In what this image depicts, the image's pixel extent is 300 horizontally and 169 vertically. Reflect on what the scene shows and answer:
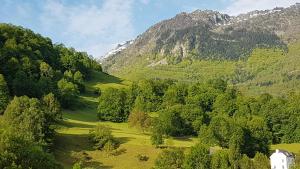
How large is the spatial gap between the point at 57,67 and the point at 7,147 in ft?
430

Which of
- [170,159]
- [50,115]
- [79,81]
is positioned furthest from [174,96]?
[170,159]

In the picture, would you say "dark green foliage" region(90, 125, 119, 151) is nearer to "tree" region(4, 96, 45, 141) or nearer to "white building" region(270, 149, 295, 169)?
"tree" region(4, 96, 45, 141)

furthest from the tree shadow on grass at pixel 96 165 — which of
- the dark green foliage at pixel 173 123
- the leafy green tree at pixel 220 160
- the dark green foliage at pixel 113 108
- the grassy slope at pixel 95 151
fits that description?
the dark green foliage at pixel 113 108

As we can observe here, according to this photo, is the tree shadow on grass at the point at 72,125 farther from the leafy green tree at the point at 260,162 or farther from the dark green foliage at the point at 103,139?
the leafy green tree at the point at 260,162

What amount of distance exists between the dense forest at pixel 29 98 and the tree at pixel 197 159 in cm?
2808

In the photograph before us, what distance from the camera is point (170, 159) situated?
98.8m

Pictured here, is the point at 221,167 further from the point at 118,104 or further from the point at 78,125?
the point at 118,104

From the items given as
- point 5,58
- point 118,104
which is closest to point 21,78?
Answer: point 5,58

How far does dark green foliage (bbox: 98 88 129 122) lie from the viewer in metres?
146

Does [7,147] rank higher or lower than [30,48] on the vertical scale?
lower

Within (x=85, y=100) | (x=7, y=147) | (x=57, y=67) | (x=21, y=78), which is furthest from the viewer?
(x=57, y=67)

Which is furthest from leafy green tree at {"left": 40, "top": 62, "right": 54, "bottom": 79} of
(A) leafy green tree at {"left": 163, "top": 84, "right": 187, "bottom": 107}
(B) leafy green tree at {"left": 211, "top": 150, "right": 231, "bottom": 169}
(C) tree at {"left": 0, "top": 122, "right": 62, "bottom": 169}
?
(C) tree at {"left": 0, "top": 122, "right": 62, "bottom": 169}

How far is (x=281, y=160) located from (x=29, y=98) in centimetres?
6222

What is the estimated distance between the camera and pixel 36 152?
71250mm
